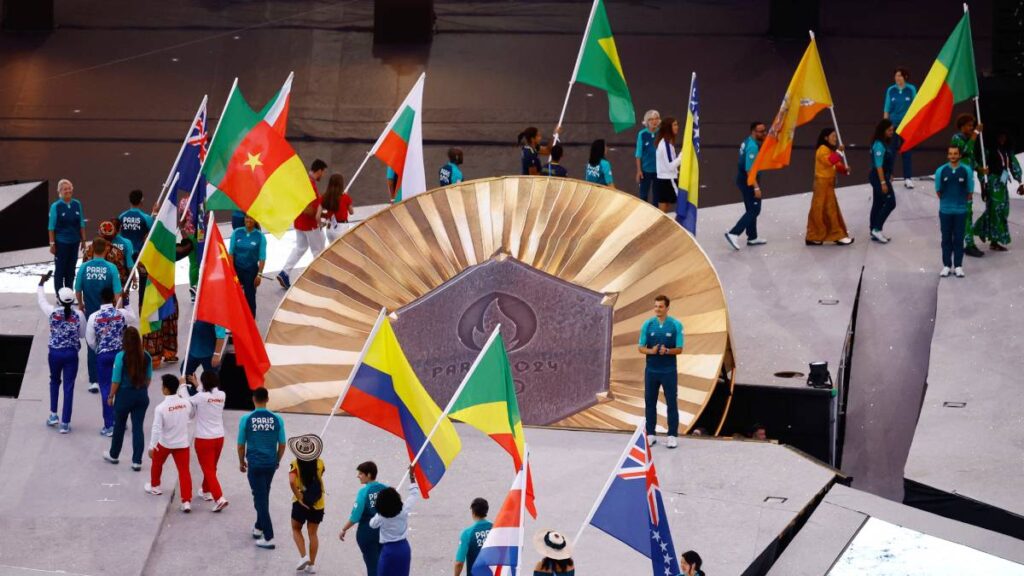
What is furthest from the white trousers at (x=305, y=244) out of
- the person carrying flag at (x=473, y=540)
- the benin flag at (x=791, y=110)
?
the person carrying flag at (x=473, y=540)

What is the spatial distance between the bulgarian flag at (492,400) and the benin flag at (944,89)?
827cm

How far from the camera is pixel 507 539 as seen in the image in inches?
416

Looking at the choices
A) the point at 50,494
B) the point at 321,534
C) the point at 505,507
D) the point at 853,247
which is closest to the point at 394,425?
the point at 321,534

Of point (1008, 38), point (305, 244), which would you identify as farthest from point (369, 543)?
point (1008, 38)

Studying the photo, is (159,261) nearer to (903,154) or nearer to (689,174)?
(689,174)

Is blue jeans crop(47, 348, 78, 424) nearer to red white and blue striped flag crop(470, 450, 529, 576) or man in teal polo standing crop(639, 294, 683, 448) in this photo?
man in teal polo standing crop(639, 294, 683, 448)

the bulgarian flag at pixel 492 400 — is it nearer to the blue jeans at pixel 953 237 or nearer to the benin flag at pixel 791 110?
the blue jeans at pixel 953 237

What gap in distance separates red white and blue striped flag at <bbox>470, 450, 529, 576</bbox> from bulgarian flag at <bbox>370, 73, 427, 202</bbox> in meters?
7.24

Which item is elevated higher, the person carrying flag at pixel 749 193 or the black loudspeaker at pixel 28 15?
the black loudspeaker at pixel 28 15

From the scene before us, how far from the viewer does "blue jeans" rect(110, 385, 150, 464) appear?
537 inches

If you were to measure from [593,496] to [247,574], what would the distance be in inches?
109

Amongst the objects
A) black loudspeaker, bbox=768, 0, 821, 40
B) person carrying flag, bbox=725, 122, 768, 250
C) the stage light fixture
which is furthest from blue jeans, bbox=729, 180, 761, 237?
black loudspeaker, bbox=768, 0, 821, 40

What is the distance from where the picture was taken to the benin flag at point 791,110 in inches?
731

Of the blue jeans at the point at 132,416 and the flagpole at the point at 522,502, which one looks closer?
the flagpole at the point at 522,502
